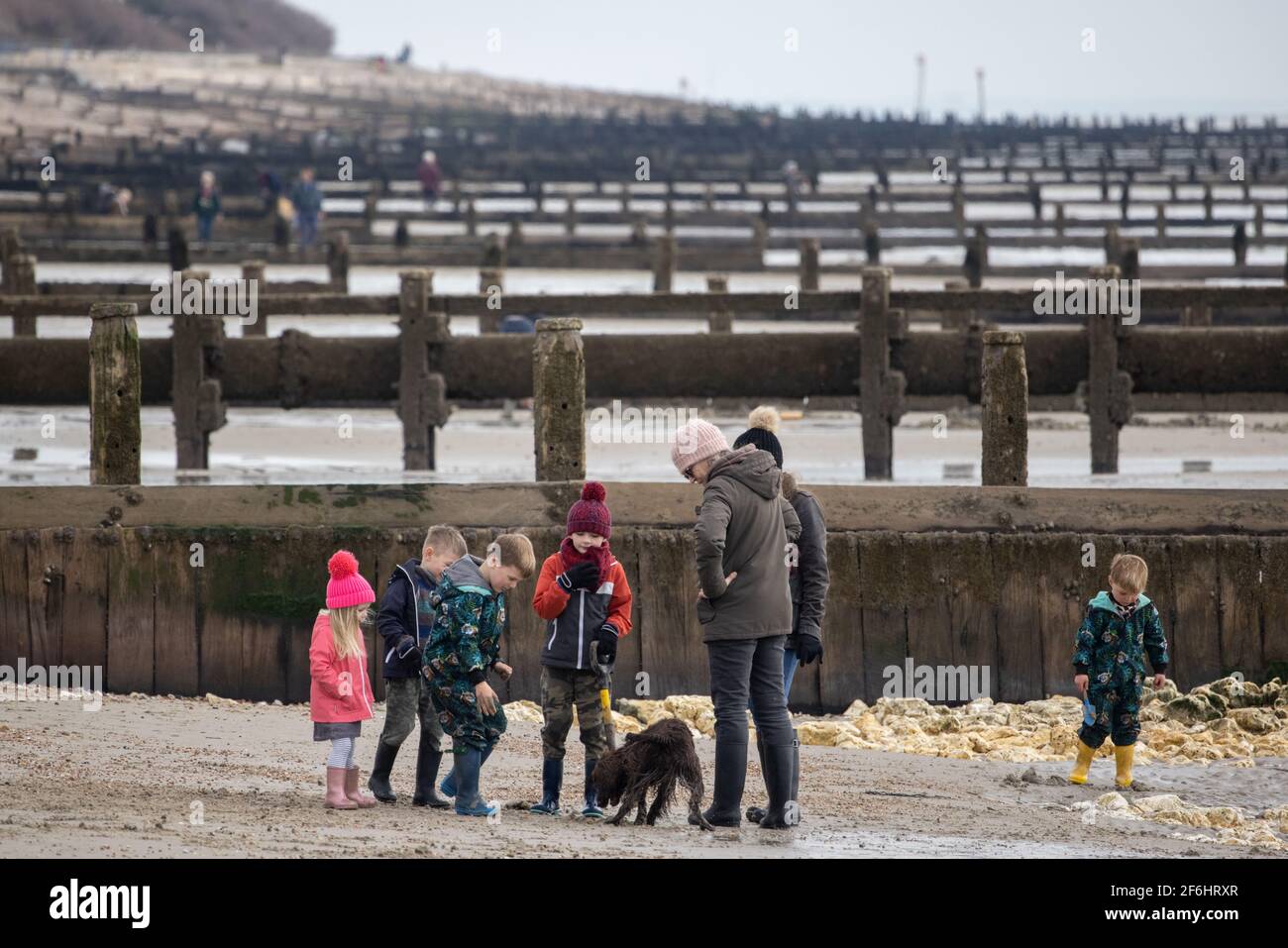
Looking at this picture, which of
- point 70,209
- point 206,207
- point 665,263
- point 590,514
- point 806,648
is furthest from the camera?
point 70,209

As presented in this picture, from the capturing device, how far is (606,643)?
7484 mm

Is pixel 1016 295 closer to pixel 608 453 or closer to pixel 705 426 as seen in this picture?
pixel 608 453

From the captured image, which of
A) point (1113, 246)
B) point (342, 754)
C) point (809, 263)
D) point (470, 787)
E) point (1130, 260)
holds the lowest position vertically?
point (470, 787)

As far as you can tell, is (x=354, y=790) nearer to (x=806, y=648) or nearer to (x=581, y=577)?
(x=581, y=577)

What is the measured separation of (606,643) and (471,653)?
523mm

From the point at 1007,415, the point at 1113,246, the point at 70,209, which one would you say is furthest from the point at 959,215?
the point at 1007,415

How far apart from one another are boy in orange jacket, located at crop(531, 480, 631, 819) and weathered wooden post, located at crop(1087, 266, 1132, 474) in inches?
243

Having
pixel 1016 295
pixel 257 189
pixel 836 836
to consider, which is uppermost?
pixel 257 189

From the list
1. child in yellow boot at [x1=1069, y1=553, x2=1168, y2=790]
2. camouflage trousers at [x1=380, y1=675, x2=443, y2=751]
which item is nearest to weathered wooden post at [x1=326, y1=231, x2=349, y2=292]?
child in yellow boot at [x1=1069, y1=553, x2=1168, y2=790]

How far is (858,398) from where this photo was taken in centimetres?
1345

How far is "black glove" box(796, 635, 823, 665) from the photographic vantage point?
7.78 meters
